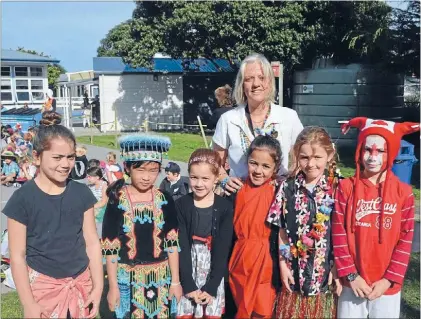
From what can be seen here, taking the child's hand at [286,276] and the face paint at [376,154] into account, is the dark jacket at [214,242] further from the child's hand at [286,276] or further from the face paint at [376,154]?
the face paint at [376,154]

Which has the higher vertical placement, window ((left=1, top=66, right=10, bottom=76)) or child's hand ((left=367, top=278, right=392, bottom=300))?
window ((left=1, top=66, right=10, bottom=76))

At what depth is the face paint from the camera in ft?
9.50

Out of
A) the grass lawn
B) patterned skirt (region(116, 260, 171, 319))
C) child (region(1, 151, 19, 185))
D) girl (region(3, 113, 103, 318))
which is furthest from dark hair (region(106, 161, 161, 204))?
child (region(1, 151, 19, 185))

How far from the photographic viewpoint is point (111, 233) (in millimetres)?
2998

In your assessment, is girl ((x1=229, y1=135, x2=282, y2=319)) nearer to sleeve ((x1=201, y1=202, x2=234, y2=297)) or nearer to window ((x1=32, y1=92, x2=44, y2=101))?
sleeve ((x1=201, y1=202, x2=234, y2=297))

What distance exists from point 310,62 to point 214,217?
1667 centimetres

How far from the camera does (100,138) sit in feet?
63.7

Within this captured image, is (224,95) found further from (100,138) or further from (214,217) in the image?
(100,138)

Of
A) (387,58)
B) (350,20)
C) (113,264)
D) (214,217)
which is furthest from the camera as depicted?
(350,20)

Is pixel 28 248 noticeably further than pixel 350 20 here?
No

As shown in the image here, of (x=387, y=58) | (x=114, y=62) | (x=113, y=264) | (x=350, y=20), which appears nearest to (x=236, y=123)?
(x=113, y=264)

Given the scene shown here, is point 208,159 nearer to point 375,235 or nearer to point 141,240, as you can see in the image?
point 141,240

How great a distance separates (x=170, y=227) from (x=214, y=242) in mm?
318

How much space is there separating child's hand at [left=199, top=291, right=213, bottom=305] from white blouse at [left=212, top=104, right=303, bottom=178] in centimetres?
86
